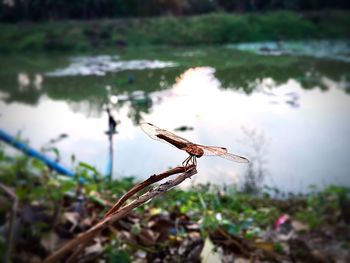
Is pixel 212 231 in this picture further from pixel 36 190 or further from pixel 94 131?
pixel 94 131

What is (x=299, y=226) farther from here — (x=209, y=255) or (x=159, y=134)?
(x=159, y=134)

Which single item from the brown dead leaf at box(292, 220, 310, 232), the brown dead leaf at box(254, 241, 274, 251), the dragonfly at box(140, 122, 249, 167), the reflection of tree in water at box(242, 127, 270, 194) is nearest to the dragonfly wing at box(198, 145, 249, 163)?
the dragonfly at box(140, 122, 249, 167)

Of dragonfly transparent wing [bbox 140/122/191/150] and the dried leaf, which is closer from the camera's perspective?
dragonfly transparent wing [bbox 140/122/191/150]

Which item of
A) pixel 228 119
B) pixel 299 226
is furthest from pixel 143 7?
pixel 299 226

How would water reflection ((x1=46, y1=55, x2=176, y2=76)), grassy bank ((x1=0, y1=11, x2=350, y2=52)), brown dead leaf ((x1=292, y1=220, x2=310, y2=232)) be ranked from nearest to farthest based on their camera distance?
1. brown dead leaf ((x1=292, y1=220, x2=310, y2=232))
2. grassy bank ((x1=0, y1=11, x2=350, y2=52))
3. water reflection ((x1=46, y1=55, x2=176, y2=76))

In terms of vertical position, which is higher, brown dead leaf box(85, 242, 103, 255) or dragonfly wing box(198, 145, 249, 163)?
dragonfly wing box(198, 145, 249, 163)

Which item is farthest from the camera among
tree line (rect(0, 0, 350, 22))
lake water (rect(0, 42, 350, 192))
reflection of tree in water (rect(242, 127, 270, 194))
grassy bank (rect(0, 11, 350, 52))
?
reflection of tree in water (rect(242, 127, 270, 194))

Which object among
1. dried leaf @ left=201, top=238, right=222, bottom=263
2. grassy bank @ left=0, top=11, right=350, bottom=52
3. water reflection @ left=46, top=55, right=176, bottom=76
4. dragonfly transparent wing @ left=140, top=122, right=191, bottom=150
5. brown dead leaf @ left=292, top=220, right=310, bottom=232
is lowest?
brown dead leaf @ left=292, top=220, right=310, bottom=232

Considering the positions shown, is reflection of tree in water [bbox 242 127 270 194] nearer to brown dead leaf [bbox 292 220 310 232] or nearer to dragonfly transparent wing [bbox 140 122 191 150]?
brown dead leaf [bbox 292 220 310 232]
